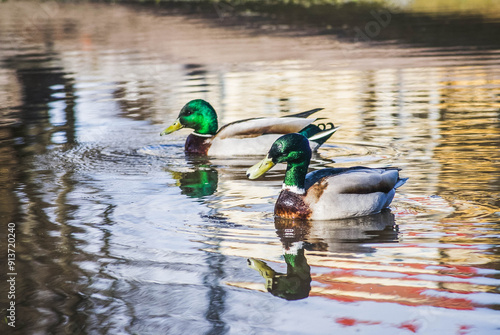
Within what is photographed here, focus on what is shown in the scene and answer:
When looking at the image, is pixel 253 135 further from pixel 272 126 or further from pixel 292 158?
pixel 292 158

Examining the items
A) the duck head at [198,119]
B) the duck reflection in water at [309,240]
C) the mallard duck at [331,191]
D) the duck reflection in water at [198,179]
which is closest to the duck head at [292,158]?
the mallard duck at [331,191]

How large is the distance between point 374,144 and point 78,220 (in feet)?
12.6

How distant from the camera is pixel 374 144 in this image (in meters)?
9.54

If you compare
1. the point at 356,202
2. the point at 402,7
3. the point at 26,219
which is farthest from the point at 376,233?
the point at 402,7

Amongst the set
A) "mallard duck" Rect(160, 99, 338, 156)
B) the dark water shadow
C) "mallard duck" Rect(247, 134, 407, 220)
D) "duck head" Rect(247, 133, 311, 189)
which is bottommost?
the dark water shadow

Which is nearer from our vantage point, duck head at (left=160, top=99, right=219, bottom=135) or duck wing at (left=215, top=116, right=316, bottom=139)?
duck wing at (left=215, top=116, right=316, bottom=139)

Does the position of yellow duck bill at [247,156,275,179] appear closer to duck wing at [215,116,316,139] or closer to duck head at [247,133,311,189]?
duck head at [247,133,311,189]

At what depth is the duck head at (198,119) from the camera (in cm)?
1011

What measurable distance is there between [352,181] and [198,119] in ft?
13.0

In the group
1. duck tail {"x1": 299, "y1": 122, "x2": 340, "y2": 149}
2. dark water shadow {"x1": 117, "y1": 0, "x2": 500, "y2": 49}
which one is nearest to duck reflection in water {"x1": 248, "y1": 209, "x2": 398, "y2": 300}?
duck tail {"x1": 299, "y1": 122, "x2": 340, "y2": 149}

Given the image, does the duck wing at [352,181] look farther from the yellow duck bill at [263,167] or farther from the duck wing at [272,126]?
the duck wing at [272,126]

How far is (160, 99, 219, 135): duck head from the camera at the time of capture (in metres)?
10.1

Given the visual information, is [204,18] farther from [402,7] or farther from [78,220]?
[78,220]


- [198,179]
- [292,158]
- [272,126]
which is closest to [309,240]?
[292,158]
